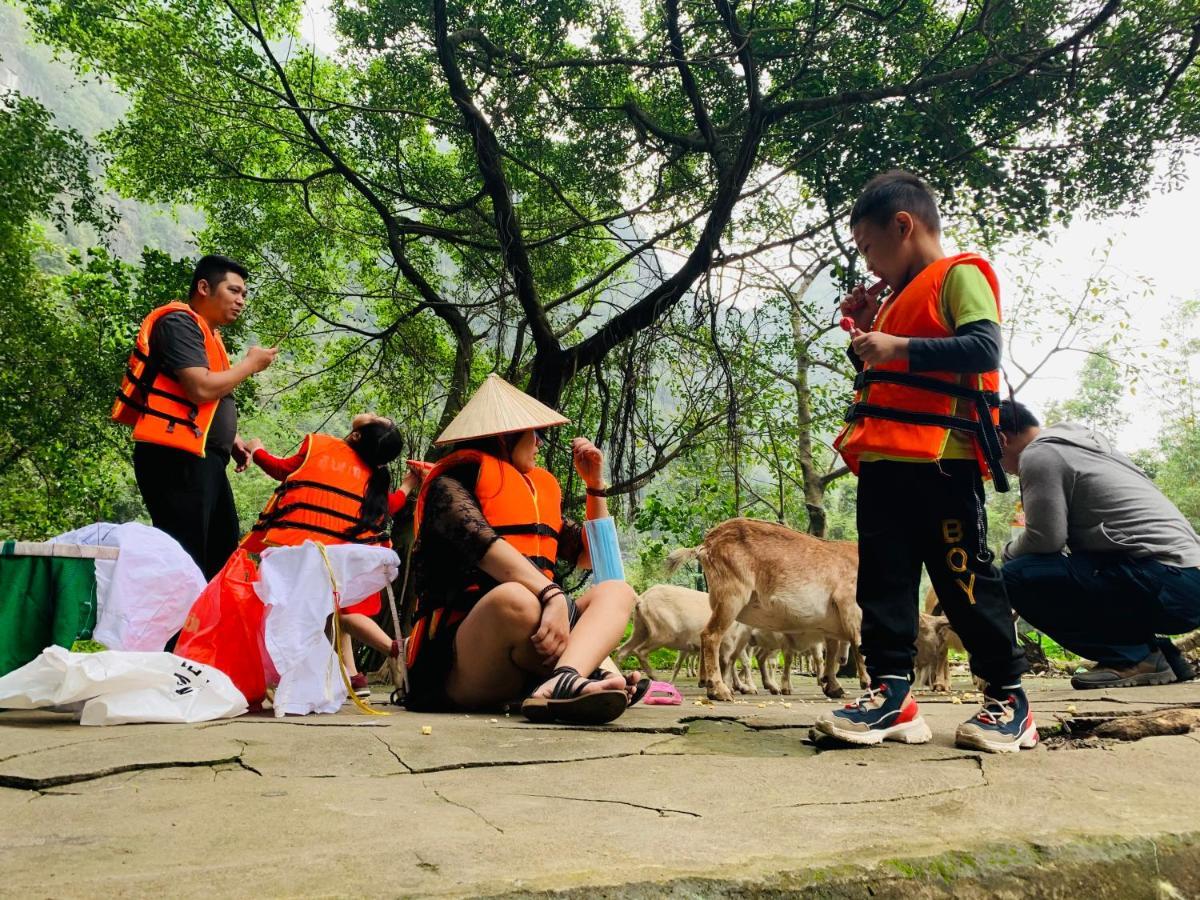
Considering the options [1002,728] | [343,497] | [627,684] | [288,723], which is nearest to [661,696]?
[627,684]

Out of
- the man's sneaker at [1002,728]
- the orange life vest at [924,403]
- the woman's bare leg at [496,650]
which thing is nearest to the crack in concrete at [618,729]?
the woman's bare leg at [496,650]

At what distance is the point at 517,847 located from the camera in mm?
1589

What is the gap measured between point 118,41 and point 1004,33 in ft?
28.0

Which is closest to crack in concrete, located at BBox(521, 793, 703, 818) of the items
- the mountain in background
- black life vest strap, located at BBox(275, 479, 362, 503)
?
black life vest strap, located at BBox(275, 479, 362, 503)

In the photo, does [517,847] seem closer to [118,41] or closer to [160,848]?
[160,848]

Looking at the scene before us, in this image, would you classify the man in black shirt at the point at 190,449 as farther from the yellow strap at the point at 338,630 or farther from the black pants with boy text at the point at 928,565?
the black pants with boy text at the point at 928,565

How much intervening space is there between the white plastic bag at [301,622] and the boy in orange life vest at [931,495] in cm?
229

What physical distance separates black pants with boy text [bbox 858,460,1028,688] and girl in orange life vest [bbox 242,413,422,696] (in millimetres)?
2818

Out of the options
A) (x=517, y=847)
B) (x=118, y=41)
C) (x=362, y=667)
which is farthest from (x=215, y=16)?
(x=517, y=847)

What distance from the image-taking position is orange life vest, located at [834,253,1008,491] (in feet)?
10.00

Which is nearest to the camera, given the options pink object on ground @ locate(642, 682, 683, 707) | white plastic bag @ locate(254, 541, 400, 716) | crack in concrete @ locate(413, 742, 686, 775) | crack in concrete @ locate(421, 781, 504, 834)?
crack in concrete @ locate(421, 781, 504, 834)

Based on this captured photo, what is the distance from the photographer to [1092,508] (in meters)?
5.12

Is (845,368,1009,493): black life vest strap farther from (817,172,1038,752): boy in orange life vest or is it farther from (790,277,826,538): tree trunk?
(790,277,826,538): tree trunk

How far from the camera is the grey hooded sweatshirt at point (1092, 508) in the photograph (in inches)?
197
